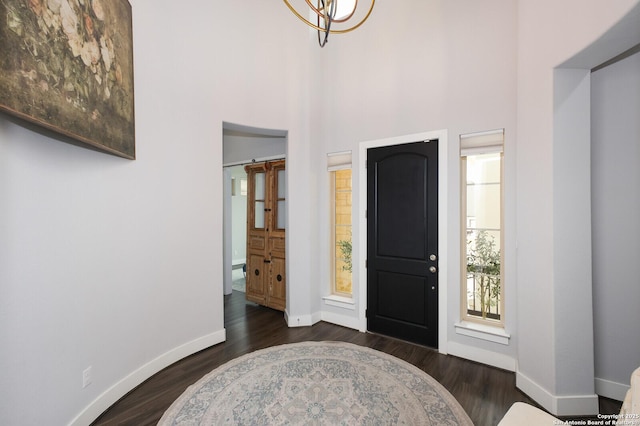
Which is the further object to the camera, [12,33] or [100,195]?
[100,195]

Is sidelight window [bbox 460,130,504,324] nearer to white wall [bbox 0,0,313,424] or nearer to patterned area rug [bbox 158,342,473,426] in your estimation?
patterned area rug [bbox 158,342,473,426]

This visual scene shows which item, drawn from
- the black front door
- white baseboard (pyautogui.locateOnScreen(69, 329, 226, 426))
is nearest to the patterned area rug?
white baseboard (pyautogui.locateOnScreen(69, 329, 226, 426))

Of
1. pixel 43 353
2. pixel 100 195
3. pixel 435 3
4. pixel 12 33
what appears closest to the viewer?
pixel 12 33

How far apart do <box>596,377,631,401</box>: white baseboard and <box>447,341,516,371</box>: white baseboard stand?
569 millimetres

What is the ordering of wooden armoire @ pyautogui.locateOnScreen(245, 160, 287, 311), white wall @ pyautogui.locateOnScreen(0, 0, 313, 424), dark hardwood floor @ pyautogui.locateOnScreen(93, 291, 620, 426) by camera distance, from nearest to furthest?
white wall @ pyautogui.locateOnScreen(0, 0, 313, 424) → dark hardwood floor @ pyautogui.locateOnScreen(93, 291, 620, 426) → wooden armoire @ pyautogui.locateOnScreen(245, 160, 287, 311)

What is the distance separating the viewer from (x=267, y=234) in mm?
4477

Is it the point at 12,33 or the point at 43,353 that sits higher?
the point at 12,33

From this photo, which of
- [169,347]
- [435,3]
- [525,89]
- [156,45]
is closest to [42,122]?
[156,45]

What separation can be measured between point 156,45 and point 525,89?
3316 millimetres

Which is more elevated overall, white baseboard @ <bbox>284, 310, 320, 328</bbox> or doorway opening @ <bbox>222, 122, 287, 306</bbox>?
doorway opening @ <bbox>222, 122, 287, 306</bbox>

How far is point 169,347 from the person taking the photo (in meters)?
2.82

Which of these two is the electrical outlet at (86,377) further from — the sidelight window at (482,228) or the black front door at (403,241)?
the sidelight window at (482,228)

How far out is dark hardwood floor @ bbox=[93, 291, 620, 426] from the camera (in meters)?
2.12

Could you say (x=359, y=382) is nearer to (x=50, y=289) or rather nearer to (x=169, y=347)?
(x=169, y=347)
